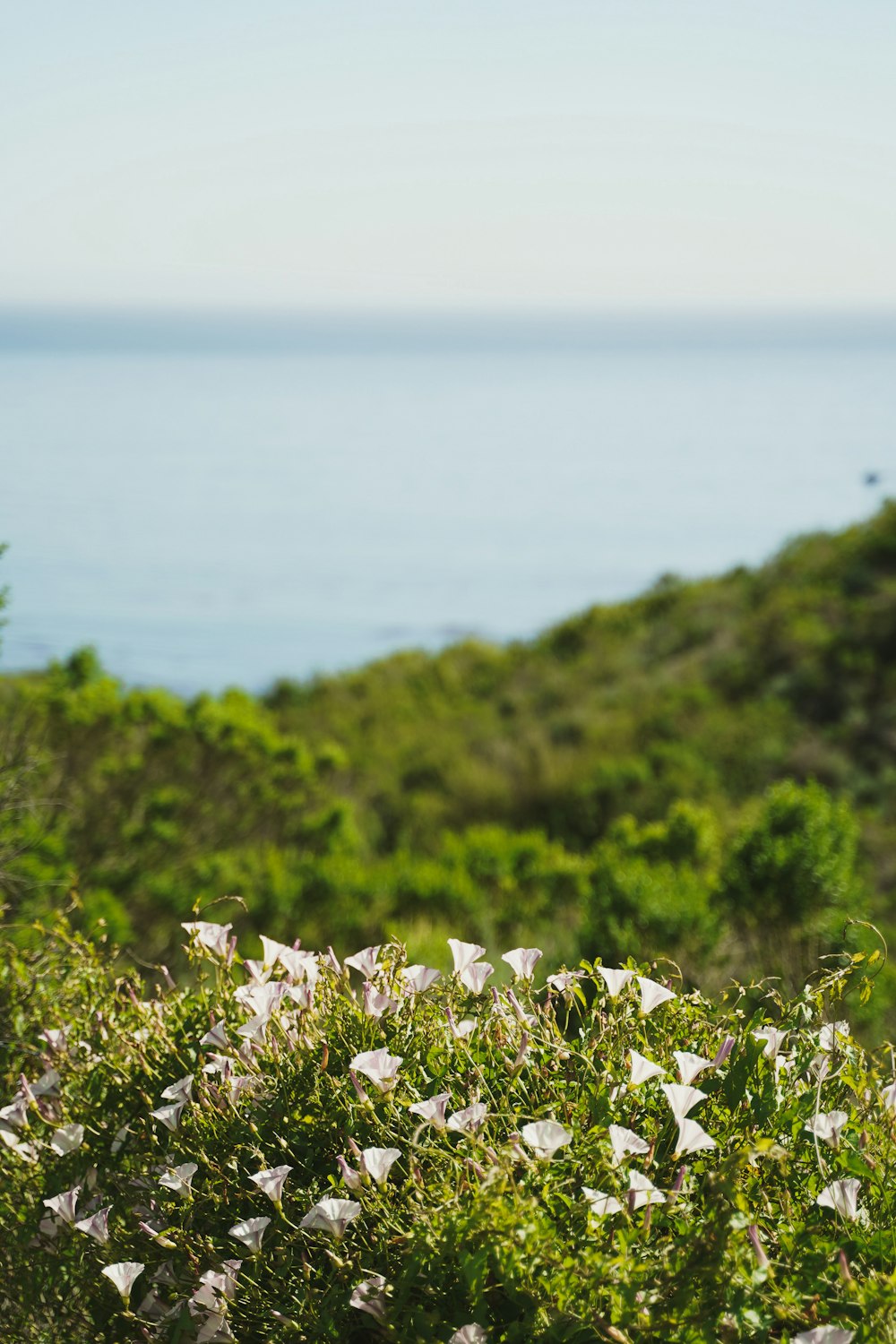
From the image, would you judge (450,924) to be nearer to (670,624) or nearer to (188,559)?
(670,624)

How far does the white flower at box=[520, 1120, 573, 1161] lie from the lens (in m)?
1.43

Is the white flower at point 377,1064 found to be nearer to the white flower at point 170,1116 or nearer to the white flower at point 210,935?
the white flower at point 170,1116

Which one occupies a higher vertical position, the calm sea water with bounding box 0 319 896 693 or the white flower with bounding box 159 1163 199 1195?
the calm sea water with bounding box 0 319 896 693

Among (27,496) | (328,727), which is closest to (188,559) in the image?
(27,496)

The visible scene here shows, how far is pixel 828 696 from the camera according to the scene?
44.9 ft

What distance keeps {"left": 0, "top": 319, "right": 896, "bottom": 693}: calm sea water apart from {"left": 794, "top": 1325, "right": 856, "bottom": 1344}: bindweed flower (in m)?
6.66

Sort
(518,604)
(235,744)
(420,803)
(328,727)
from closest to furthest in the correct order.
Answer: (235,744) < (420,803) < (328,727) < (518,604)

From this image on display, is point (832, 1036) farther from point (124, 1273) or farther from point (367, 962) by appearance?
point (124, 1273)

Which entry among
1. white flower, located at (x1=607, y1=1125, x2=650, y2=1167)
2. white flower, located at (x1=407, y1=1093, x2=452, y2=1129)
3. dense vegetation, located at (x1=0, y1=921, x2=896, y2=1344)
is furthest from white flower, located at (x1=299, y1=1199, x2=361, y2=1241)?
white flower, located at (x1=607, y1=1125, x2=650, y2=1167)

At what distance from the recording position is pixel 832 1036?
1775 millimetres

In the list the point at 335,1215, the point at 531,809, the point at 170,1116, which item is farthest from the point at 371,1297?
the point at 531,809

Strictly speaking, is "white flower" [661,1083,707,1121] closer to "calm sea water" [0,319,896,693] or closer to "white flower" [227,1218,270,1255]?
"white flower" [227,1218,270,1255]

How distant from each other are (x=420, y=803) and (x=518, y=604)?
112 ft

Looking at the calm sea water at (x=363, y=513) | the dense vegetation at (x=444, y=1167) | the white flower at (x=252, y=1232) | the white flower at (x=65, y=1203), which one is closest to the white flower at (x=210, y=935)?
the dense vegetation at (x=444, y=1167)
